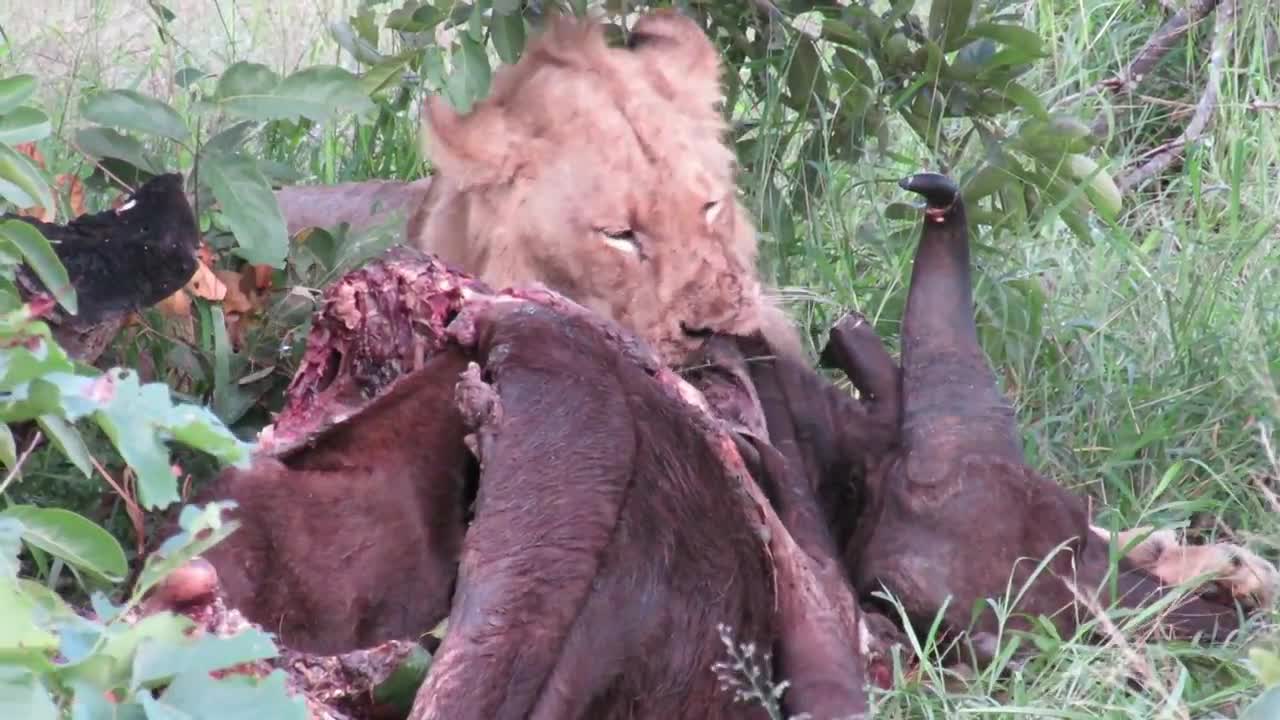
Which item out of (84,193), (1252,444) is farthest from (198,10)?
(1252,444)

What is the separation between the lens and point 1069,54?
4.40m

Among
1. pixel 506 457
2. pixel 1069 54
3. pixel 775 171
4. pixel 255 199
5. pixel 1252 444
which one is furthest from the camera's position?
pixel 1069 54

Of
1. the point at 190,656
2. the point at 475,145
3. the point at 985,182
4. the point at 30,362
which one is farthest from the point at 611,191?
the point at 190,656

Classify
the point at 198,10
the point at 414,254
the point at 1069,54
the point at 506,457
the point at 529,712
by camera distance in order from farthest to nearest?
the point at 198,10 → the point at 1069,54 → the point at 414,254 → the point at 506,457 → the point at 529,712

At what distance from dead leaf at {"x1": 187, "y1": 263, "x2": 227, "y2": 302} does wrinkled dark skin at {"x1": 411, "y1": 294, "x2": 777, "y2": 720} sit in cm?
91

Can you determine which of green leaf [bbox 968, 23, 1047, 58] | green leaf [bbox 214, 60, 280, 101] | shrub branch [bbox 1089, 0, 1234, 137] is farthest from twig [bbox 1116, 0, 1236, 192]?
green leaf [bbox 214, 60, 280, 101]

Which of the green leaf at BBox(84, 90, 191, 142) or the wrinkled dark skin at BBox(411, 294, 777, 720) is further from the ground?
the green leaf at BBox(84, 90, 191, 142)

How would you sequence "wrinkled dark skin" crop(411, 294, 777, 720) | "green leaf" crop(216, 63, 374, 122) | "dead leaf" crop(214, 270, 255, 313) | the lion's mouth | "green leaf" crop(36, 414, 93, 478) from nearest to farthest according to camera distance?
"green leaf" crop(36, 414, 93, 478) < "wrinkled dark skin" crop(411, 294, 777, 720) < the lion's mouth < "green leaf" crop(216, 63, 374, 122) < "dead leaf" crop(214, 270, 255, 313)

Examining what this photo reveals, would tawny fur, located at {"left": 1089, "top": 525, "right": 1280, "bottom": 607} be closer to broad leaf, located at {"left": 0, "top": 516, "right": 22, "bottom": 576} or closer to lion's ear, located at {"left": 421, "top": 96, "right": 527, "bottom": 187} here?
lion's ear, located at {"left": 421, "top": 96, "right": 527, "bottom": 187}

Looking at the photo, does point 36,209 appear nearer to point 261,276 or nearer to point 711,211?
point 261,276

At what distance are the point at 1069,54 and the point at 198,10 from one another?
278 cm

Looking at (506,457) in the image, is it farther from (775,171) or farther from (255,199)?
(775,171)

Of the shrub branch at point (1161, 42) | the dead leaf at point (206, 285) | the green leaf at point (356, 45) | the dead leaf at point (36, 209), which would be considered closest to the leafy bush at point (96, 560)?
the dead leaf at point (36, 209)

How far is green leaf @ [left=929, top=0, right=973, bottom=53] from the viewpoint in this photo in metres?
3.20
